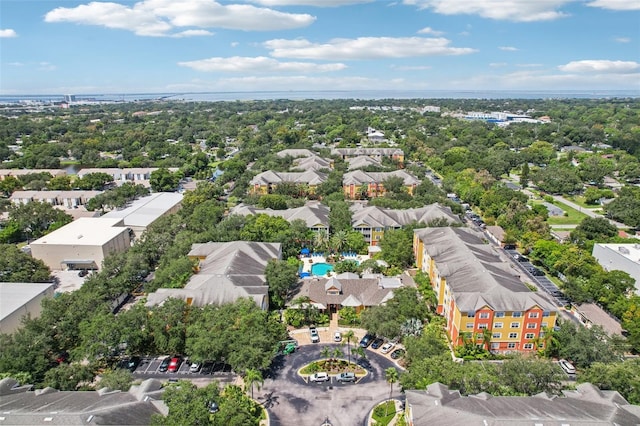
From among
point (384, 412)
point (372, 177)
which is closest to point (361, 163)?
point (372, 177)

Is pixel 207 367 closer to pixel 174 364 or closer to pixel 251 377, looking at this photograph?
pixel 174 364

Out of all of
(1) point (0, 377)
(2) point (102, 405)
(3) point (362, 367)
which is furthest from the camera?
(3) point (362, 367)

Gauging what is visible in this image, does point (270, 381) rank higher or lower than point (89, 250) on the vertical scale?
lower

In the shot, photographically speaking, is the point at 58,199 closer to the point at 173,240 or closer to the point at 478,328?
the point at 173,240

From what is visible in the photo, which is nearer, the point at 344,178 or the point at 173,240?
the point at 173,240

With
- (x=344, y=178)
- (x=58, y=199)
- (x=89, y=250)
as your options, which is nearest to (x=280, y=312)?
(x=89, y=250)

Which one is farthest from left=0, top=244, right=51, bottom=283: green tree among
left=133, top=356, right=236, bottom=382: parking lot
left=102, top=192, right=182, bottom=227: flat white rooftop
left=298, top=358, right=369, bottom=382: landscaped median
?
left=298, top=358, right=369, bottom=382: landscaped median

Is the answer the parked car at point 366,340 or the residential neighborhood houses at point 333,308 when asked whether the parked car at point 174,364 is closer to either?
the residential neighborhood houses at point 333,308
